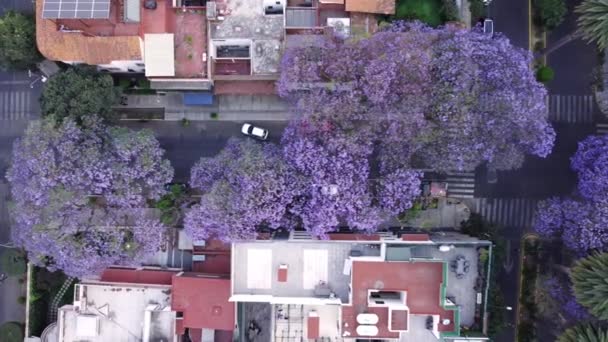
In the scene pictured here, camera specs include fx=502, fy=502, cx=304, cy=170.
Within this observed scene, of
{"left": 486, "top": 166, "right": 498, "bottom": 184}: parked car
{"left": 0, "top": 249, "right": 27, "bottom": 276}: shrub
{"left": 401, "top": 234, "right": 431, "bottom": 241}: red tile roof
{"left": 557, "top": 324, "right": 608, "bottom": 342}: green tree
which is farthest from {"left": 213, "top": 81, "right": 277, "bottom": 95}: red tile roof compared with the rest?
{"left": 557, "top": 324, "right": 608, "bottom": 342}: green tree

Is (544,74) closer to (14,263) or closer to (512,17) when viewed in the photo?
(512,17)

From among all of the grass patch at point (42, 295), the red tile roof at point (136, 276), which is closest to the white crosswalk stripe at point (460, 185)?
the red tile roof at point (136, 276)

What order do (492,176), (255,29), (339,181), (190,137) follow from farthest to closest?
(190,137) < (492,176) < (255,29) < (339,181)

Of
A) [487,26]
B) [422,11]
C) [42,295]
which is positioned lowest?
[42,295]

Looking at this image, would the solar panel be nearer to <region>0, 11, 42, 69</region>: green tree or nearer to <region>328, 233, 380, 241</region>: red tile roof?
<region>0, 11, 42, 69</region>: green tree

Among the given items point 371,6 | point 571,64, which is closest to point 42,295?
point 371,6

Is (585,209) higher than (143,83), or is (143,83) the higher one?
(143,83)
